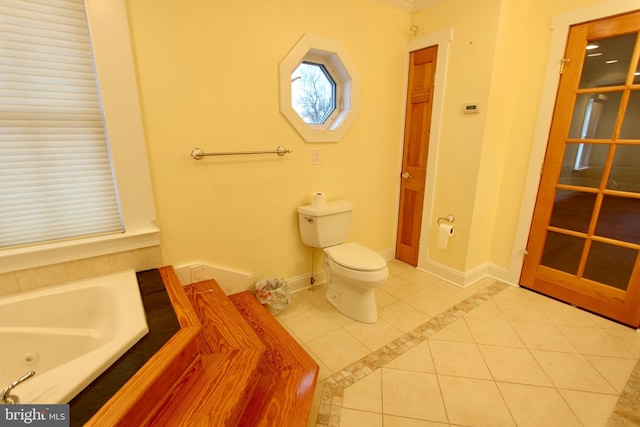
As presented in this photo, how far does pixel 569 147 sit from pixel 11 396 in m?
3.10

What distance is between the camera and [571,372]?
5.19 ft

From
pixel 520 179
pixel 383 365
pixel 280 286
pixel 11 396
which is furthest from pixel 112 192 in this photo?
pixel 520 179

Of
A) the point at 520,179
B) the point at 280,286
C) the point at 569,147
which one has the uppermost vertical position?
the point at 569,147

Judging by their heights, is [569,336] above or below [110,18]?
below

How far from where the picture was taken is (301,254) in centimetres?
237

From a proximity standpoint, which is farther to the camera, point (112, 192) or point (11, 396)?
point (112, 192)

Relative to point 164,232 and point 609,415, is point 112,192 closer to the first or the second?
point 164,232

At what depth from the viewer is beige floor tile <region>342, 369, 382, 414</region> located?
1385 mm

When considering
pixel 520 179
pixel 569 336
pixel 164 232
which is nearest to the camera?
pixel 164 232

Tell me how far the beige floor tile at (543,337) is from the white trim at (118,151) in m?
2.35

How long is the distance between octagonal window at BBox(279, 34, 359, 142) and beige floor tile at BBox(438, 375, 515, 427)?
175cm

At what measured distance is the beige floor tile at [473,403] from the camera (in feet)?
4.34

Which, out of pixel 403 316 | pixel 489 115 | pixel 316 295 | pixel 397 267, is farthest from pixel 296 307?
pixel 489 115

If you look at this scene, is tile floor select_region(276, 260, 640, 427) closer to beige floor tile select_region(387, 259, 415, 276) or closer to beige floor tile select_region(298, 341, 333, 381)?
beige floor tile select_region(298, 341, 333, 381)
